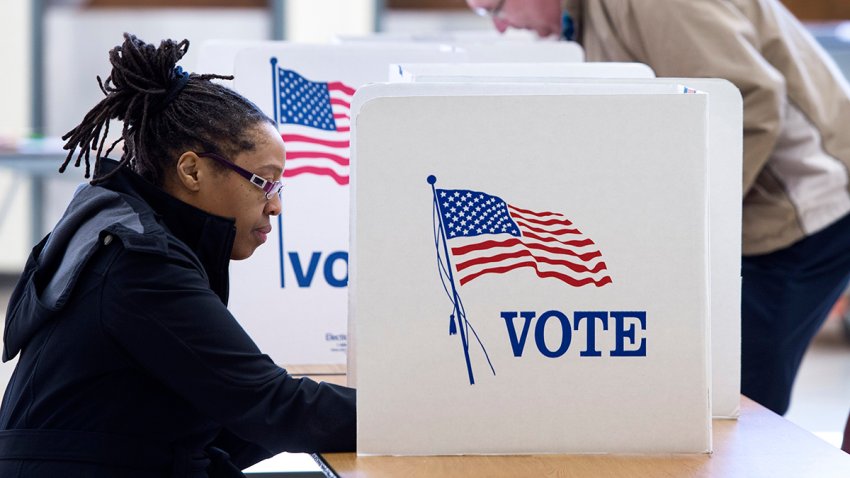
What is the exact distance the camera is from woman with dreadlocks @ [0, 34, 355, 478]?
132 centimetres

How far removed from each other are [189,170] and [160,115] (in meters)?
0.08

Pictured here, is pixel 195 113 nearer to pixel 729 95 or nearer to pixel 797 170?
pixel 729 95

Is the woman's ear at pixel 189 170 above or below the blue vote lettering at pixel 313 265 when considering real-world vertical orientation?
above


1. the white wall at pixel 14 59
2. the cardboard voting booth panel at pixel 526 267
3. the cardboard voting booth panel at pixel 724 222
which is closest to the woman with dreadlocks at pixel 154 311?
the cardboard voting booth panel at pixel 526 267

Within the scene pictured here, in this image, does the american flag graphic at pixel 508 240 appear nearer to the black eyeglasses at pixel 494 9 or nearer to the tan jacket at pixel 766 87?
the tan jacket at pixel 766 87

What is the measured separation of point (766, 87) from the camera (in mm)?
2170

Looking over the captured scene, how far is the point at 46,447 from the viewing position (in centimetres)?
134

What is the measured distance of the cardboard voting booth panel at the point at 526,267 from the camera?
1.35 metres

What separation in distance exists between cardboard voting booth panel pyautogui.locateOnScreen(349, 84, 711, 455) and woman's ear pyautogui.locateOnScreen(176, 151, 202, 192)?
21 centimetres

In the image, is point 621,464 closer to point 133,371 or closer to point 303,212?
point 133,371

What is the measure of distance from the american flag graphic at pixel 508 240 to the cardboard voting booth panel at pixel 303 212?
2.14 ft

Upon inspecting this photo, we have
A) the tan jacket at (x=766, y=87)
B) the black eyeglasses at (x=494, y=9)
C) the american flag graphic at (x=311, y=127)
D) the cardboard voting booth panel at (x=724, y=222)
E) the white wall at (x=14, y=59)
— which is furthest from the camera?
the white wall at (x=14, y=59)

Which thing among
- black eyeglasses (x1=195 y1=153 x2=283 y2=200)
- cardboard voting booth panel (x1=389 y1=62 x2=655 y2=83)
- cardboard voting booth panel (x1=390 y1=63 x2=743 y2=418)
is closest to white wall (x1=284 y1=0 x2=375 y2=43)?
cardboard voting booth panel (x1=389 y1=62 x2=655 y2=83)

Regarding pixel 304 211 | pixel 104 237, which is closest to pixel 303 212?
pixel 304 211
